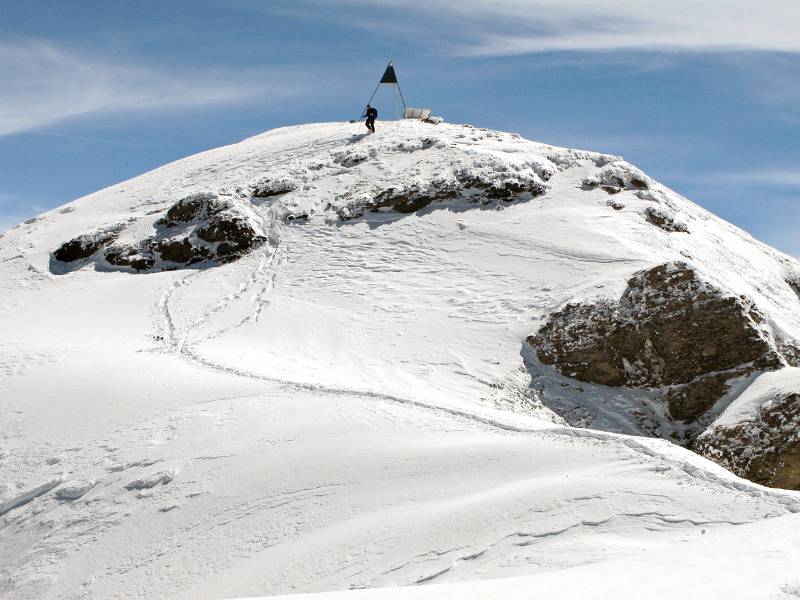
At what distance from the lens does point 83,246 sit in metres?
Answer: 29.5

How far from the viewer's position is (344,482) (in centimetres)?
1272

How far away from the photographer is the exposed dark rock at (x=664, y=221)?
2723cm

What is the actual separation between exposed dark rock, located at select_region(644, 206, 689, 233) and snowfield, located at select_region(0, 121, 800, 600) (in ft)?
0.34

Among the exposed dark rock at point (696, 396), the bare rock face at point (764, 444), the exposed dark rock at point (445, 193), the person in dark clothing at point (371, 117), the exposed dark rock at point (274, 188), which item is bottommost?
the bare rock face at point (764, 444)

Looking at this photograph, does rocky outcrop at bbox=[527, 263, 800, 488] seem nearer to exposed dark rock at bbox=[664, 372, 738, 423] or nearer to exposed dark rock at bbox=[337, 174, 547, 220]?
exposed dark rock at bbox=[664, 372, 738, 423]

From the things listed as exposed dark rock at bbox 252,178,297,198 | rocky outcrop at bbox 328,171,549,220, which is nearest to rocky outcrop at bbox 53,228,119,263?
exposed dark rock at bbox 252,178,297,198

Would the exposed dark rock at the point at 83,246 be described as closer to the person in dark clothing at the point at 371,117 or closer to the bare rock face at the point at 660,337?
the person in dark clothing at the point at 371,117

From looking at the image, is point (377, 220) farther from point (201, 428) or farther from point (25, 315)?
point (201, 428)

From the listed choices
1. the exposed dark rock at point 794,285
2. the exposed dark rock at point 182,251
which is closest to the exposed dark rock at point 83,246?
the exposed dark rock at point 182,251

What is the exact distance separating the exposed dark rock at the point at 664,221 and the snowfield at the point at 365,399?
0.34 feet

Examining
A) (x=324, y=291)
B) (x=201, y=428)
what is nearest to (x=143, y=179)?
(x=324, y=291)

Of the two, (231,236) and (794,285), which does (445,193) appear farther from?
(794,285)

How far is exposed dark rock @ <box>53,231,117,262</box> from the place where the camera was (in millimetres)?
29375

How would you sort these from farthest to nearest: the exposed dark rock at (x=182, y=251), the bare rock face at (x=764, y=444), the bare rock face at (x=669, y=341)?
the exposed dark rock at (x=182, y=251) → the bare rock face at (x=669, y=341) → the bare rock face at (x=764, y=444)
